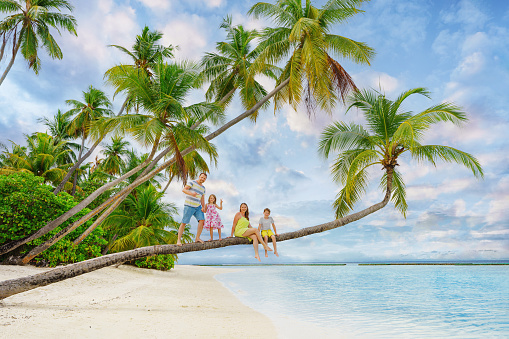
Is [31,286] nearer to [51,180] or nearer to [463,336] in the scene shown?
[463,336]

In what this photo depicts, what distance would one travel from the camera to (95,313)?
21.3 ft

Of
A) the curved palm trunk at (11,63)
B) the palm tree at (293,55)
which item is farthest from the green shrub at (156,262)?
the curved palm trunk at (11,63)

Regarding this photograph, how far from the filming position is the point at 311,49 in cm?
973

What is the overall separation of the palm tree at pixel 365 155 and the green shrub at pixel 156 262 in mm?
11643

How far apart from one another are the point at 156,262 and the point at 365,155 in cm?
1402

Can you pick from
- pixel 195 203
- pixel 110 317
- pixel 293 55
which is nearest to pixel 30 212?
pixel 110 317

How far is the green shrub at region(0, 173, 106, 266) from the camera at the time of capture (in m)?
11.4

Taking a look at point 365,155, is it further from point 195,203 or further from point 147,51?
point 147,51

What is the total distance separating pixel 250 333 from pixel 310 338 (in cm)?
116

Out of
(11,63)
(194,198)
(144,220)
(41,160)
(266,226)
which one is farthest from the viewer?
(41,160)

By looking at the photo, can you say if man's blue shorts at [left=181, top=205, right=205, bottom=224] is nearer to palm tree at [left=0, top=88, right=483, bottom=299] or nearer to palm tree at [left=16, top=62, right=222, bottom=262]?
palm tree at [left=0, top=88, right=483, bottom=299]

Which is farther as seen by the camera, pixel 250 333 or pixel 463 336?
pixel 463 336

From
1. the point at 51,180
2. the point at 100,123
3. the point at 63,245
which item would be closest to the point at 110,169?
the point at 51,180

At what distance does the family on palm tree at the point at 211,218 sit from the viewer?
21.6 ft
